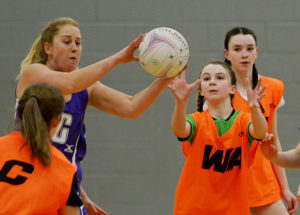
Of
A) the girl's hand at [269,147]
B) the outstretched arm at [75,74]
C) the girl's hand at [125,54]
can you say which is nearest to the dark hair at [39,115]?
the outstretched arm at [75,74]

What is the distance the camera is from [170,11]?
520 centimetres

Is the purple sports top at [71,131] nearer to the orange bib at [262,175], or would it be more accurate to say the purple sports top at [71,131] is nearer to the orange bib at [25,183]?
the orange bib at [25,183]

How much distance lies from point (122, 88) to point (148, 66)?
190 centimetres

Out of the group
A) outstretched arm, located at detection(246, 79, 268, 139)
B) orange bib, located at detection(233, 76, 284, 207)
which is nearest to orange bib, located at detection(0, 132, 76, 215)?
outstretched arm, located at detection(246, 79, 268, 139)

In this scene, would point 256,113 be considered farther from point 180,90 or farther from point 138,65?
point 138,65

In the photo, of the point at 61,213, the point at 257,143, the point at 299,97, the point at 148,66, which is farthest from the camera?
the point at 299,97

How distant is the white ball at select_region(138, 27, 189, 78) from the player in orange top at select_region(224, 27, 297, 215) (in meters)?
0.83

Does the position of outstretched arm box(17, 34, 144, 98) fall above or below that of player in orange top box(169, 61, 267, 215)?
above

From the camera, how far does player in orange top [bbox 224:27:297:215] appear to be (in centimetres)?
392

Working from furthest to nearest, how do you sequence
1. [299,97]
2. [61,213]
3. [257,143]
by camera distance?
[299,97]
[257,143]
[61,213]

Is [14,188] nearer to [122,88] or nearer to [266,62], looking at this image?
[122,88]

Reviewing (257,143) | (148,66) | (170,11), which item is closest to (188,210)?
(257,143)

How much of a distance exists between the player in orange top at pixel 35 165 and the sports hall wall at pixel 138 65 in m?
2.56

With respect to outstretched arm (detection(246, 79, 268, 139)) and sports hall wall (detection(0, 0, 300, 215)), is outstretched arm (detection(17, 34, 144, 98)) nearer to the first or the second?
outstretched arm (detection(246, 79, 268, 139))
